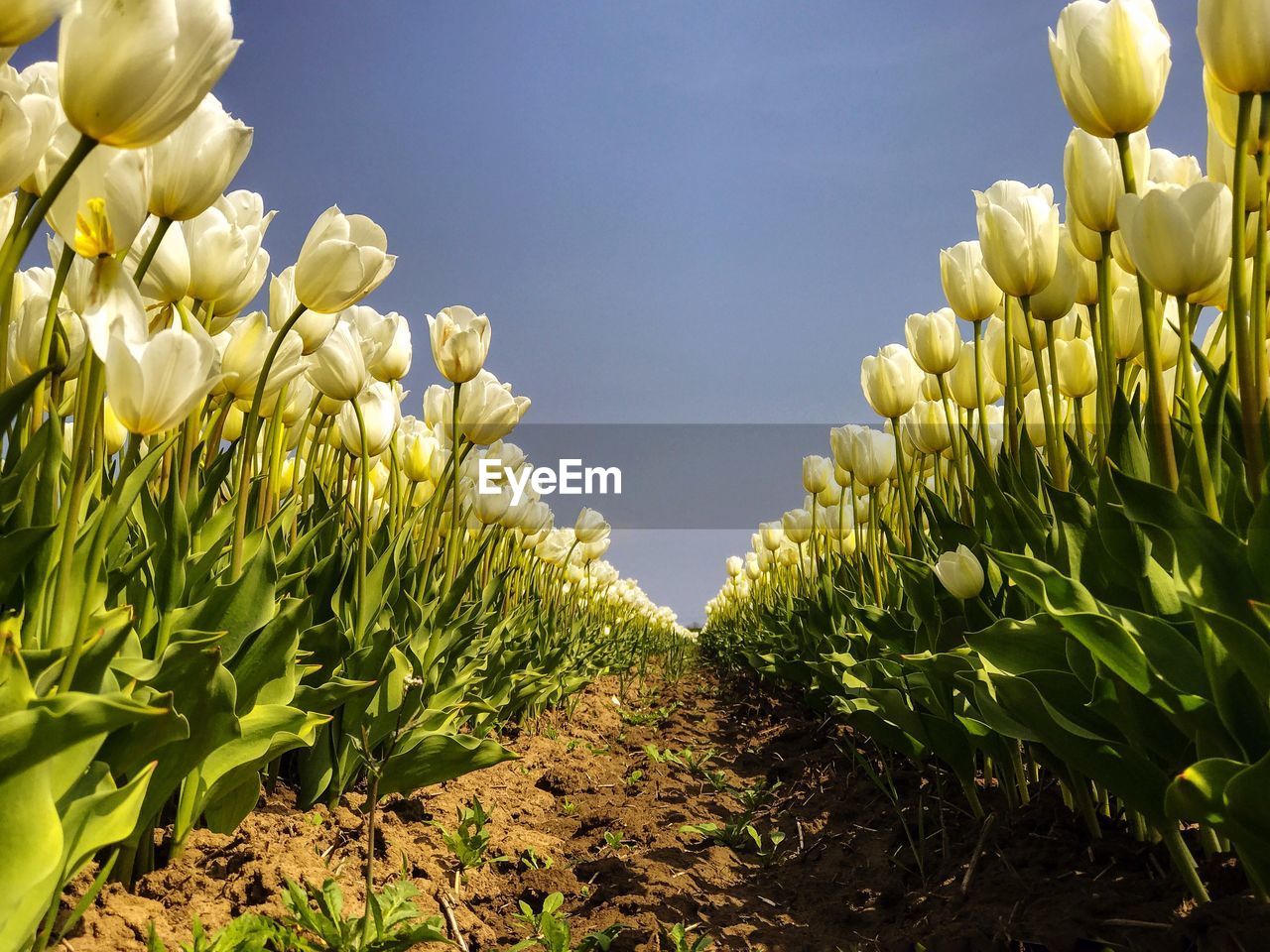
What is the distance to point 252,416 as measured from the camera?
6.87ft

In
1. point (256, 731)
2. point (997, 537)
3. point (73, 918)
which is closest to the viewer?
point (73, 918)

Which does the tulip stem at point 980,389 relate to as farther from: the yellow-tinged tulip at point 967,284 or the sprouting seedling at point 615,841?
the sprouting seedling at point 615,841

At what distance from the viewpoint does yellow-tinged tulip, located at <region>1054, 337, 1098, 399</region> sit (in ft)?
9.02

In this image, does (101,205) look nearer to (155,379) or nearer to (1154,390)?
(155,379)

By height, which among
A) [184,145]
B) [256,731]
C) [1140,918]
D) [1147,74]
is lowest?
[1140,918]

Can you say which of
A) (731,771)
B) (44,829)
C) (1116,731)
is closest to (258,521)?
(44,829)

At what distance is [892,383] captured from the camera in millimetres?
3645

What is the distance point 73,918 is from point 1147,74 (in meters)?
2.49

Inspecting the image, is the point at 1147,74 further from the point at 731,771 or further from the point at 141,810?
the point at 731,771

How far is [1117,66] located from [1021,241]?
0.54m

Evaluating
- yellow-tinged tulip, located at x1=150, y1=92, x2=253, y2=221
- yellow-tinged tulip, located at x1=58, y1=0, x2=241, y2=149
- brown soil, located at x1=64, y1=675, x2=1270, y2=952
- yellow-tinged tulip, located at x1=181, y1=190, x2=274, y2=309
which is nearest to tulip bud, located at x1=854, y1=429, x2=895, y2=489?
brown soil, located at x1=64, y1=675, x2=1270, y2=952

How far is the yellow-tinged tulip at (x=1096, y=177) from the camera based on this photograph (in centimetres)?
201

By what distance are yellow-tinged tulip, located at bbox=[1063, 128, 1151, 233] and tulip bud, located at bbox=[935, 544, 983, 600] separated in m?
0.88

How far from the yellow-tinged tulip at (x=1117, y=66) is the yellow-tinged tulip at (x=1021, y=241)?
0.42m
